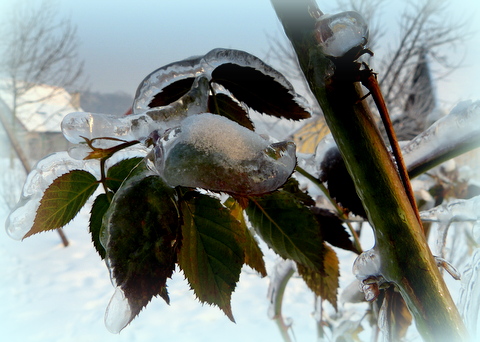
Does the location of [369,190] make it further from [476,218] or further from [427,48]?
[427,48]

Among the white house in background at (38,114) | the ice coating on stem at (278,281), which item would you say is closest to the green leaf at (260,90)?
the ice coating on stem at (278,281)

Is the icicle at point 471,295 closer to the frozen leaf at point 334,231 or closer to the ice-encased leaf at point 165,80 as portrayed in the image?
the frozen leaf at point 334,231

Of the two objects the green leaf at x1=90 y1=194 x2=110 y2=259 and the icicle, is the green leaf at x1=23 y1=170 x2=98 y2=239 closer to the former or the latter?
the green leaf at x1=90 y1=194 x2=110 y2=259

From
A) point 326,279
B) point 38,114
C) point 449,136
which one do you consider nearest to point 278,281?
point 326,279

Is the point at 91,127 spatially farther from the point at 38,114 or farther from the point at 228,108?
the point at 38,114

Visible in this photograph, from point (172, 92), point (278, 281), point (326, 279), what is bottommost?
point (278, 281)

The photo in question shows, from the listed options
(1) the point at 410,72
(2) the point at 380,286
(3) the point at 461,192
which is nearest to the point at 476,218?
(2) the point at 380,286
